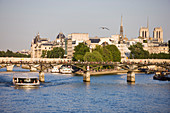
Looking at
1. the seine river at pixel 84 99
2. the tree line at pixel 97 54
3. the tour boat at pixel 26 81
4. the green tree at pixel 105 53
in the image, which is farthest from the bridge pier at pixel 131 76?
the green tree at pixel 105 53

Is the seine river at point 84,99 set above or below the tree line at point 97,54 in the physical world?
below

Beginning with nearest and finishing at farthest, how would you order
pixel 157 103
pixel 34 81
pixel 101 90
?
pixel 157 103
pixel 101 90
pixel 34 81

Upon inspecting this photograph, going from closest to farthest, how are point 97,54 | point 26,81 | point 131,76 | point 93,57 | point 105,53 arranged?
point 26,81 → point 131,76 → point 93,57 → point 97,54 → point 105,53

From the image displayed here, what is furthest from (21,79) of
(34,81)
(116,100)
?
(116,100)

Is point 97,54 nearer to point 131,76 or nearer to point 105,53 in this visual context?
point 105,53

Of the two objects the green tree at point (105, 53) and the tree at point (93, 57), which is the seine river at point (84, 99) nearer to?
the tree at point (93, 57)

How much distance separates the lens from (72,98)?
7069 centimetres

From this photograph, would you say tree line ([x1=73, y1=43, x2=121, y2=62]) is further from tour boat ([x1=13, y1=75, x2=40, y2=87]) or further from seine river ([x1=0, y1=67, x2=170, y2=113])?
seine river ([x1=0, y1=67, x2=170, y2=113])

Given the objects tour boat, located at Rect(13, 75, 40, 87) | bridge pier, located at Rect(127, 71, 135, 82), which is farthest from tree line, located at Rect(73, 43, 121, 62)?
tour boat, located at Rect(13, 75, 40, 87)

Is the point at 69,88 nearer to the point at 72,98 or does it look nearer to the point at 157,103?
the point at 72,98

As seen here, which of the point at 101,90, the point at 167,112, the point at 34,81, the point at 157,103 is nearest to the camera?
the point at 167,112

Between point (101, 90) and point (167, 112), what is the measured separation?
24.7m

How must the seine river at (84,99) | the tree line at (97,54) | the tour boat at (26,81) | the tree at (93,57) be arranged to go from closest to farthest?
the seine river at (84,99), the tour boat at (26,81), the tree at (93,57), the tree line at (97,54)

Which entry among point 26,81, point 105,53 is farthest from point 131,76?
point 105,53
